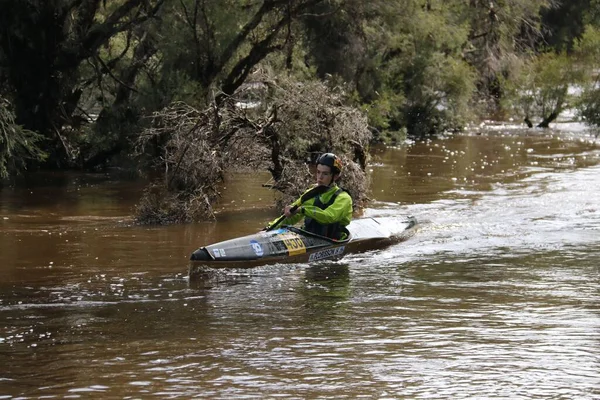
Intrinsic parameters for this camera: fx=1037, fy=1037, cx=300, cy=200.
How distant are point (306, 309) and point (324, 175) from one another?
322cm

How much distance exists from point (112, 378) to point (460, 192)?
13952 millimetres

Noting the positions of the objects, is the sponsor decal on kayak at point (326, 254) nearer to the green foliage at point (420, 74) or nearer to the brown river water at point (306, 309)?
the brown river water at point (306, 309)

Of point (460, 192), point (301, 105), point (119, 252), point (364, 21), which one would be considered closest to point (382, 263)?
point (119, 252)

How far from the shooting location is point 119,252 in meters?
14.3

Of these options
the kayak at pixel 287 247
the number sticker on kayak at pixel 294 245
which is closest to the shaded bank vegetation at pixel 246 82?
the kayak at pixel 287 247

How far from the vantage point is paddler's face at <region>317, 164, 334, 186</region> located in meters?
13.6

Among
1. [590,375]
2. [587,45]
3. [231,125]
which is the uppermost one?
[587,45]

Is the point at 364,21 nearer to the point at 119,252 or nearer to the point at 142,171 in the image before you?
the point at 142,171

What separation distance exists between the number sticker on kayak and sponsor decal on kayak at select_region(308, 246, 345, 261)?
0.22 meters

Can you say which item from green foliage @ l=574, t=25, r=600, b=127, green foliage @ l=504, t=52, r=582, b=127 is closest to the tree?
green foliage @ l=574, t=25, r=600, b=127

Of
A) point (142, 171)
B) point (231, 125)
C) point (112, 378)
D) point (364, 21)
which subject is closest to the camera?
point (112, 378)

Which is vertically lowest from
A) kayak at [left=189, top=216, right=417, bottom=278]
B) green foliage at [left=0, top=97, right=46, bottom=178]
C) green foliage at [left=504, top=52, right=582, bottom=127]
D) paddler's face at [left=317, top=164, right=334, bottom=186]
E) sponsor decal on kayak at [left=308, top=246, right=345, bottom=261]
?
sponsor decal on kayak at [left=308, top=246, right=345, bottom=261]

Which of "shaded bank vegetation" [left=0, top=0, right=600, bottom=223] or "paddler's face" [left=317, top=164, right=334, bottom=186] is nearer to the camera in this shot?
"paddler's face" [left=317, top=164, right=334, bottom=186]

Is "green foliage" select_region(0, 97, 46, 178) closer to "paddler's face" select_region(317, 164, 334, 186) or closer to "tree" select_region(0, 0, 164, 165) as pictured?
"tree" select_region(0, 0, 164, 165)
